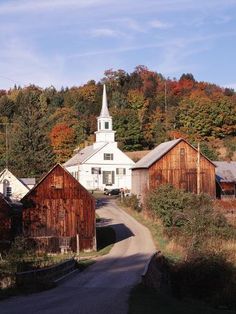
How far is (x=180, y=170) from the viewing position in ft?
218

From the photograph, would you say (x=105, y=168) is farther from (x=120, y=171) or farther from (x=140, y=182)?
(x=140, y=182)

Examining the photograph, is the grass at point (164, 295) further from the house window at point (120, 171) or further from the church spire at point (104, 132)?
the church spire at point (104, 132)

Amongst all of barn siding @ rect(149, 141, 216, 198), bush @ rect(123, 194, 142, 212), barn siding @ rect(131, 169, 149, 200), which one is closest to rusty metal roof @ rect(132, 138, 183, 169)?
barn siding @ rect(149, 141, 216, 198)

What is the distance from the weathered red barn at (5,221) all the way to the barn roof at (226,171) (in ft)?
111

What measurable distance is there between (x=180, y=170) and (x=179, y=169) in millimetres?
169

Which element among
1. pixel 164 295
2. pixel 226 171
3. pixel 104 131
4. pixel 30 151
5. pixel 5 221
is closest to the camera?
pixel 164 295

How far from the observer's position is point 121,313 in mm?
20781

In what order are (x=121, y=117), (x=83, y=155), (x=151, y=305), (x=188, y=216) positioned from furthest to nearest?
(x=121, y=117) < (x=83, y=155) < (x=188, y=216) < (x=151, y=305)

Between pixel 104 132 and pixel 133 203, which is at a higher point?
pixel 104 132

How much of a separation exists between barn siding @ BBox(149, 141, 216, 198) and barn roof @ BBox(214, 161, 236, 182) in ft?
19.7

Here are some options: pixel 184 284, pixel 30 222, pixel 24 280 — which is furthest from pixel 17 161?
pixel 24 280

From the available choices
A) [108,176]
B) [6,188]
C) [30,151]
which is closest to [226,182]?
[108,176]

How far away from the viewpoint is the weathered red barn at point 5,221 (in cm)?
4347

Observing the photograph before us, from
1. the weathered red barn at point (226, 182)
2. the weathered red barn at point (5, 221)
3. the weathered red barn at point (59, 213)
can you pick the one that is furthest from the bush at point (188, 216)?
the weathered red barn at point (226, 182)
